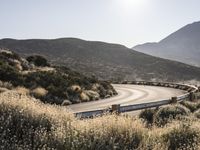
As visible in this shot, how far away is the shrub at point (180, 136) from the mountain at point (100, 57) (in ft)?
283

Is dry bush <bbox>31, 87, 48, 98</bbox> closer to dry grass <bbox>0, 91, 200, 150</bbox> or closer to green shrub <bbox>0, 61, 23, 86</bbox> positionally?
green shrub <bbox>0, 61, 23, 86</bbox>

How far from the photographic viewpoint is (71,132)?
984 cm

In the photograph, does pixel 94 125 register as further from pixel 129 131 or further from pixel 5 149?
pixel 5 149

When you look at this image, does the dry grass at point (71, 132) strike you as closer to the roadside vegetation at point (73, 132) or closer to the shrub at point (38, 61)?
the roadside vegetation at point (73, 132)

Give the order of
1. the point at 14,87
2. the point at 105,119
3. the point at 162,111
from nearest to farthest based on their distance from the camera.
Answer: the point at 105,119
the point at 162,111
the point at 14,87

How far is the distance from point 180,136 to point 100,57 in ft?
414

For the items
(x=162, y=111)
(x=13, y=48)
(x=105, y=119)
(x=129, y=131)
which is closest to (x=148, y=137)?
(x=129, y=131)

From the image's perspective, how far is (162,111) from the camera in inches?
770

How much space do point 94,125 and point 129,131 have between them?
88 centimetres

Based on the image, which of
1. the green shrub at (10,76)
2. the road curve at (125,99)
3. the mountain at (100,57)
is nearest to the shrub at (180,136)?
the road curve at (125,99)

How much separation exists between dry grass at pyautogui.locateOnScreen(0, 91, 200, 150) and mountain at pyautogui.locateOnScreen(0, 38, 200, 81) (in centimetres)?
8658

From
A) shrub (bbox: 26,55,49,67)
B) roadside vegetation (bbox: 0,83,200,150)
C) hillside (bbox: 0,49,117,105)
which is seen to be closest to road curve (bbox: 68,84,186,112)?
hillside (bbox: 0,49,117,105)

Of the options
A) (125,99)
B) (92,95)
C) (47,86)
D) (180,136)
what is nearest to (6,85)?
(47,86)

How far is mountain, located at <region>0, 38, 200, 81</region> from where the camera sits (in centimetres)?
11212
